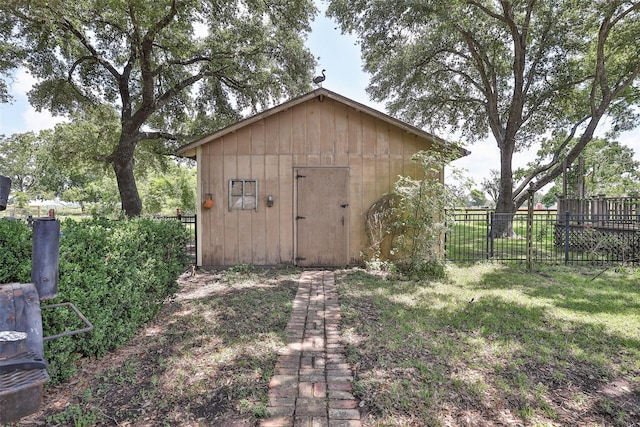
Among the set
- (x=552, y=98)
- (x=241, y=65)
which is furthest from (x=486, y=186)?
(x=241, y=65)

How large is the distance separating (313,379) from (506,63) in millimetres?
16962

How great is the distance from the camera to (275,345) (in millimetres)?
3180

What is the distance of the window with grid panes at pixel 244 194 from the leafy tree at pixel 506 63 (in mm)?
9335

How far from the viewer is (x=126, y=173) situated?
35.6 feet

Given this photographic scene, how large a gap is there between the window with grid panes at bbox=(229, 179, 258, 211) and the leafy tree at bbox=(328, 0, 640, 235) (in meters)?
9.34

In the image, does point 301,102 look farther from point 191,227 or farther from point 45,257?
point 45,257

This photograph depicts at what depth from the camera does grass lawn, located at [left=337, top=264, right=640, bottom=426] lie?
7.32 ft

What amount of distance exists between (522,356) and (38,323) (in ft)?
12.4

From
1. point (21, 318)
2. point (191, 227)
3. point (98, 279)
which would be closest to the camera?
point (21, 318)

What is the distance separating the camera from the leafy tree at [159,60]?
8.91 meters

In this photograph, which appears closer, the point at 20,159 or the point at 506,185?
the point at 506,185

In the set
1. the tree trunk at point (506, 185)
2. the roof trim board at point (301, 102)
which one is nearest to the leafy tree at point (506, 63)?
the tree trunk at point (506, 185)

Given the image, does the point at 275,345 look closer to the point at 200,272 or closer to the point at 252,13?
the point at 200,272

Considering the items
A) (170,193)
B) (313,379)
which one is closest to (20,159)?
(170,193)
